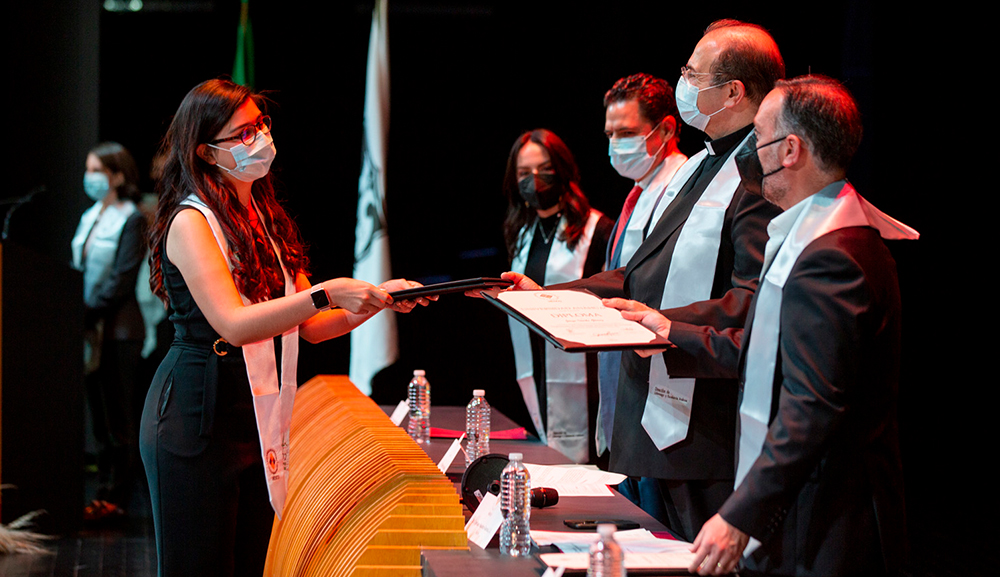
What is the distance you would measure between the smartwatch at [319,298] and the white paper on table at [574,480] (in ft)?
2.38

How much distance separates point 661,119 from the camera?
3.39 m

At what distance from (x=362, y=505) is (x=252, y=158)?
3.00 feet

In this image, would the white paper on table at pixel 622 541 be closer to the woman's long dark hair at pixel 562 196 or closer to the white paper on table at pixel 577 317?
the white paper on table at pixel 577 317

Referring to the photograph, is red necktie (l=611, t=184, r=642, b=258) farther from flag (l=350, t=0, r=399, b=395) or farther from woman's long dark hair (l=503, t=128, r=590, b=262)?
flag (l=350, t=0, r=399, b=395)

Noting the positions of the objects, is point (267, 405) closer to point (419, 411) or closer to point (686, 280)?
point (686, 280)

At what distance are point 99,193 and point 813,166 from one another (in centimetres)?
484

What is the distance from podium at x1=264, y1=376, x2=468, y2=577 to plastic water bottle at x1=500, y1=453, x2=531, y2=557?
0.31 ft

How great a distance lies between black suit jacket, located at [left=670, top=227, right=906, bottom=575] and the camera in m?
1.48

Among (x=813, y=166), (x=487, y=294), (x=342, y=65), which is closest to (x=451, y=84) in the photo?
(x=342, y=65)

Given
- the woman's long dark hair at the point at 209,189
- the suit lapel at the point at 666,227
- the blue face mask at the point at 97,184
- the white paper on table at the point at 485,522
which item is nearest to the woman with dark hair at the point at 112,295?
the blue face mask at the point at 97,184

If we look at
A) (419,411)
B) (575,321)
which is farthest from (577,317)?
(419,411)

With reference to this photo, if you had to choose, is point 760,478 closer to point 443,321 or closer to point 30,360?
point 30,360

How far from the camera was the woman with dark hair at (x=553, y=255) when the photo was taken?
3.87 metres

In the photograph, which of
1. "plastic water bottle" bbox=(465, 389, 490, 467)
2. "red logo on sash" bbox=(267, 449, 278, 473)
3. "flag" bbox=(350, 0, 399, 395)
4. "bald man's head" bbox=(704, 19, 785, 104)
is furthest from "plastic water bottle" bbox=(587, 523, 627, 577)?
"flag" bbox=(350, 0, 399, 395)
